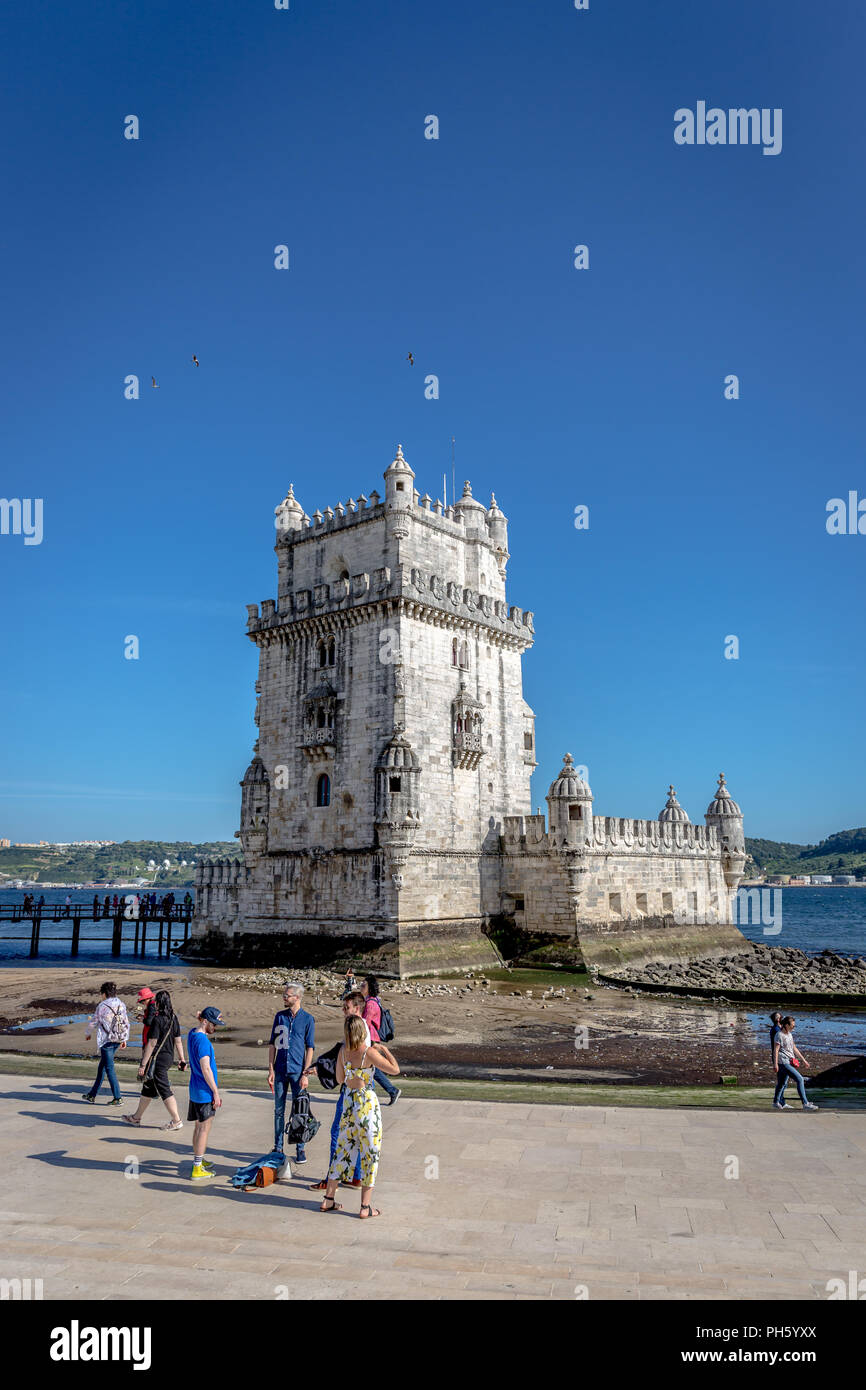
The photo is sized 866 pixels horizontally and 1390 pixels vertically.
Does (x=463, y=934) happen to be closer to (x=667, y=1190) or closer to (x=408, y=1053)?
(x=408, y=1053)

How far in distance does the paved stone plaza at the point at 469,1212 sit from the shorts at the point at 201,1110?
675 millimetres

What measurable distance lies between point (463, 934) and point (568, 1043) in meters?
15.0

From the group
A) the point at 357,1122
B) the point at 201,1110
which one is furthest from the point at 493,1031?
the point at 357,1122

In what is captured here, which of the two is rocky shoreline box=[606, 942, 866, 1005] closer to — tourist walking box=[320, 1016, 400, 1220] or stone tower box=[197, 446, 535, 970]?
stone tower box=[197, 446, 535, 970]

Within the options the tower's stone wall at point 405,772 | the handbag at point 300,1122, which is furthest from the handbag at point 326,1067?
the tower's stone wall at point 405,772

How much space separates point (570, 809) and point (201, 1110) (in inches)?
1150

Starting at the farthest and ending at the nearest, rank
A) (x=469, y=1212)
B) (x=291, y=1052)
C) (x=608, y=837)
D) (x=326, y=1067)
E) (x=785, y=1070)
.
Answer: (x=608, y=837), (x=785, y=1070), (x=326, y=1067), (x=291, y=1052), (x=469, y=1212)

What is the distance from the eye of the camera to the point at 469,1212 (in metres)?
9.03

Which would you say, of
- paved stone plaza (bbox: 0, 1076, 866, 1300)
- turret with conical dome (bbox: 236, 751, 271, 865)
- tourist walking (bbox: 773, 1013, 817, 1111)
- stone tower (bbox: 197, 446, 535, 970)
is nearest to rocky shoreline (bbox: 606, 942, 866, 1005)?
stone tower (bbox: 197, 446, 535, 970)

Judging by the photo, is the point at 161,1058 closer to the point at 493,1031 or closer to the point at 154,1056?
the point at 154,1056

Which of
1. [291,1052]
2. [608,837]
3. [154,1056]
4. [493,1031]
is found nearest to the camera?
[291,1052]

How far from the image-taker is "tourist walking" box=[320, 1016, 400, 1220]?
907 centimetres

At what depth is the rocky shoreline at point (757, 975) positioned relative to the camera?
110 feet

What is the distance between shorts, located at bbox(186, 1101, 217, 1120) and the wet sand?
25.8 feet
